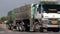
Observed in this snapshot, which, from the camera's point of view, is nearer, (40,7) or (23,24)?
(40,7)

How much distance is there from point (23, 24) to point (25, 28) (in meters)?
0.62

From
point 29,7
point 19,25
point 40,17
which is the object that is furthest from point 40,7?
point 19,25

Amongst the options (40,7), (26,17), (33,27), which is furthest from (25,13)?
(40,7)

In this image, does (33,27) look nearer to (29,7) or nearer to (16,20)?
(29,7)

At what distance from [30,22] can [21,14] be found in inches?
119

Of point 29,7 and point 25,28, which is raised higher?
point 29,7

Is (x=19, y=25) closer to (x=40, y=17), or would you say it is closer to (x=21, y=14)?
(x=21, y=14)

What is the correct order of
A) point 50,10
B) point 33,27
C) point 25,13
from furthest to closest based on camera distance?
point 25,13 < point 33,27 < point 50,10

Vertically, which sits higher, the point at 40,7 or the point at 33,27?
the point at 40,7

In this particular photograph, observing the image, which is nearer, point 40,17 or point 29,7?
point 40,17

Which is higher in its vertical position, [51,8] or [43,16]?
[51,8]

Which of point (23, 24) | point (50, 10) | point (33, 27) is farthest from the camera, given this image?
point (23, 24)

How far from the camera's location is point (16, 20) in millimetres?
35438

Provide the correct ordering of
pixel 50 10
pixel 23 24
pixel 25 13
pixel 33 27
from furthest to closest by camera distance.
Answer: pixel 23 24, pixel 25 13, pixel 33 27, pixel 50 10
